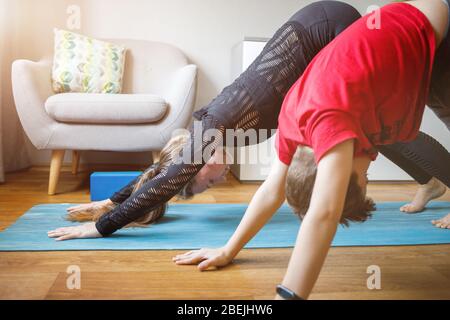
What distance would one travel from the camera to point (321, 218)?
0.60 m

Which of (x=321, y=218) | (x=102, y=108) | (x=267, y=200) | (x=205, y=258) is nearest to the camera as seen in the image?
(x=321, y=218)

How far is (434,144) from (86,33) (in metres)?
1.88

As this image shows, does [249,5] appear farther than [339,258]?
Yes

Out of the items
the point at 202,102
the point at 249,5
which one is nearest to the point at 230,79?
the point at 202,102

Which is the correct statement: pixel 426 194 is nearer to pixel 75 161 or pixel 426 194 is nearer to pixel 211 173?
pixel 211 173

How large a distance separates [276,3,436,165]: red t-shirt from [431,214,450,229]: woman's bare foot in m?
0.72

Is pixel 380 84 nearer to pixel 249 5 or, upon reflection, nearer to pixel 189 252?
pixel 189 252

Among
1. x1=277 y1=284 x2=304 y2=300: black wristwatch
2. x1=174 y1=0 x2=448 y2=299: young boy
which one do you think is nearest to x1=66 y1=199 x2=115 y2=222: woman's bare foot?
x1=174 y1=0 x2=448 y2=299: young boy

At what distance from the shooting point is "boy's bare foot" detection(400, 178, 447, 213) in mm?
1575

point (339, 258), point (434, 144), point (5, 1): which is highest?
point (5, 1)

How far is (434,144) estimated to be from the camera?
57.1 inches

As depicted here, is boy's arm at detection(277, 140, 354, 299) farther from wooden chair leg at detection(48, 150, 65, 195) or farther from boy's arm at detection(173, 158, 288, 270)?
wooden chair leg at detection(48, 150, 65, 195)

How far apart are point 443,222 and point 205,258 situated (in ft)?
2.75

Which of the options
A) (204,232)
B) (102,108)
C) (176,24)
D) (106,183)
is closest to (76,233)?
(204,232)
